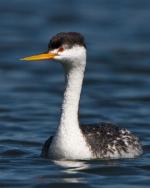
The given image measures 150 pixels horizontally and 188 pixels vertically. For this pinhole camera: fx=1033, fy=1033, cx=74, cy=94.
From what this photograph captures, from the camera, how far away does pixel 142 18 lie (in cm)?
3347

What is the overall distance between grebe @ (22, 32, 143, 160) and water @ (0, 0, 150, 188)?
179 millimetres

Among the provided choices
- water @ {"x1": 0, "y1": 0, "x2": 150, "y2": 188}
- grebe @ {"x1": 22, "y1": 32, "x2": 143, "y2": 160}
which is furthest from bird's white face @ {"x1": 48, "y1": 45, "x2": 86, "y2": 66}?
water @ {"x1": 0, "y1": 0, "x2": 150, "y2": 188}

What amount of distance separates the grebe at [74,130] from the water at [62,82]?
179 mm

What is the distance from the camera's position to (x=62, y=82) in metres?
25.2

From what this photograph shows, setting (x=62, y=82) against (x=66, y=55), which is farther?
(x=62, y=82)

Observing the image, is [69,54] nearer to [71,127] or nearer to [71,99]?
[71,99]

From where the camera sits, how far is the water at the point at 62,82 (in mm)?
16172

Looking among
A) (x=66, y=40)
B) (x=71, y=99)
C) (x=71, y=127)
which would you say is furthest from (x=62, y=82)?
(x=66, y=40)

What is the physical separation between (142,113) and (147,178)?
19.7 ft

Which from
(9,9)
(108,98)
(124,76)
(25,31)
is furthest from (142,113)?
(9,9)

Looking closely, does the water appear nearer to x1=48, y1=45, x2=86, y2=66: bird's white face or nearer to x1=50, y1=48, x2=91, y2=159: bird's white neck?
x1=50, y1=48, x2=91, y2=159: bird's white neck

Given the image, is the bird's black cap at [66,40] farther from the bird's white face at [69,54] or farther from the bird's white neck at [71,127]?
the bird's white neck at [71,127]

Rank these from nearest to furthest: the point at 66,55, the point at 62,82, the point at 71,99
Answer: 1. the point at 66,55
2. the point at 71,99
3. the point at 62,82

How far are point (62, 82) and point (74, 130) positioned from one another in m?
8.89
